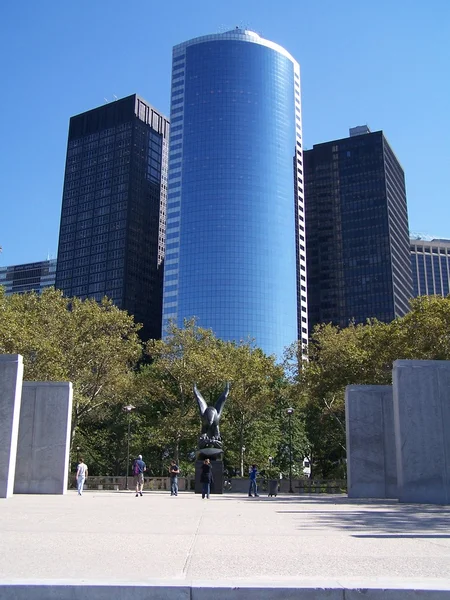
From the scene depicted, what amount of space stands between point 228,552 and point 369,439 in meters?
19.6

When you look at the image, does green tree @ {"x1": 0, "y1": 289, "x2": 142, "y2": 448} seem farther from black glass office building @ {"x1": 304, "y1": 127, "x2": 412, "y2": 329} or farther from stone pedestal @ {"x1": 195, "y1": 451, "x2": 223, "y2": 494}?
black glass office building @ {"x1": 304, "y1": 127, "x2": 412, "y2": 329}

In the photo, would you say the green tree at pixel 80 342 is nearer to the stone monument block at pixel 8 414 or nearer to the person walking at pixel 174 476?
the person walking at pixel 174 476

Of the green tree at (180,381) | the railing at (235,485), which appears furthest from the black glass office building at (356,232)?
the railing at (235,485)

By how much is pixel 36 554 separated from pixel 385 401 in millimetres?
21278

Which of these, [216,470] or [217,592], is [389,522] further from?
[216,470]

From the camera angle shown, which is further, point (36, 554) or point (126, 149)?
point (126, 149)

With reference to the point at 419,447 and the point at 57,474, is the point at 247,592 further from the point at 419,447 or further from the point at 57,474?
the point at 57,474

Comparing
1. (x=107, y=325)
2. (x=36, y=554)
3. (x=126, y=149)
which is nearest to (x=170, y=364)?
(x=107, y=325)

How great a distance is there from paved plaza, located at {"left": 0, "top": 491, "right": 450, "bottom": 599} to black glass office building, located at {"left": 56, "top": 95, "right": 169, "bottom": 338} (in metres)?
154

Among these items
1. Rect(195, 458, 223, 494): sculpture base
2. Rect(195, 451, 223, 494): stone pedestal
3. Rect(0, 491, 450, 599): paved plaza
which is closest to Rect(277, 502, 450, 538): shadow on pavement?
Rect(0, 491, 450, 599): paved plaza

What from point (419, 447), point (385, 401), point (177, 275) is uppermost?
point (177, 275)

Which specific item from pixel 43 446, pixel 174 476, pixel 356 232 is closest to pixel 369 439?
pixel 174 476

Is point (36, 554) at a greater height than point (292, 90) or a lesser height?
lesser

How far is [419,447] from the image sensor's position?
2231 centimetres
